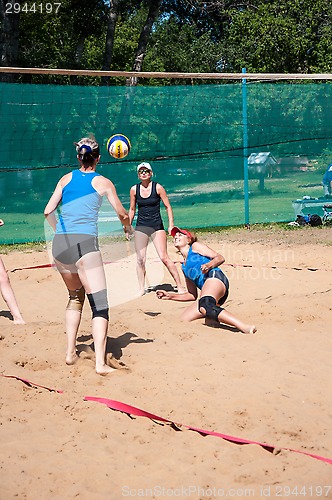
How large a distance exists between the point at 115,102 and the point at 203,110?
156 centimetres

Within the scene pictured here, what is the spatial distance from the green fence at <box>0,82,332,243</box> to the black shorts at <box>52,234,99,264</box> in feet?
19.8

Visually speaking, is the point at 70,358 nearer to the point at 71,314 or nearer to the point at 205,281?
the point at 71,314

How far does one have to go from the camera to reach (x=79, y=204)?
15.7 ft

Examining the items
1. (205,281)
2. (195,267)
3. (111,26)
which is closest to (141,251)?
(195,267)

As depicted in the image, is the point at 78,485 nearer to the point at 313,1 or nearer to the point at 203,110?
the point at 203,110

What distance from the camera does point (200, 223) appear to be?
12516 millimetres

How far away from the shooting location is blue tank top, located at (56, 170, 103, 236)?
4.79m

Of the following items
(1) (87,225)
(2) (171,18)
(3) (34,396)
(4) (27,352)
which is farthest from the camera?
(2) (171,18)

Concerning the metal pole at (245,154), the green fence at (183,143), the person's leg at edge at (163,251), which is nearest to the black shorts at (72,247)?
the person's leg at edge at (163,251)

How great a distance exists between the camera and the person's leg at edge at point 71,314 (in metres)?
4.84

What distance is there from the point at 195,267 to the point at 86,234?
1.71 m

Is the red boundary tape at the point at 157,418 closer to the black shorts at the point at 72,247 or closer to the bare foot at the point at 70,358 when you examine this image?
the bare foot at the point at 70,358

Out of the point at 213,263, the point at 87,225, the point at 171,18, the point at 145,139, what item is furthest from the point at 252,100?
the point at 171,18

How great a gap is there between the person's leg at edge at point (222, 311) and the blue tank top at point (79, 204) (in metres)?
1.46
